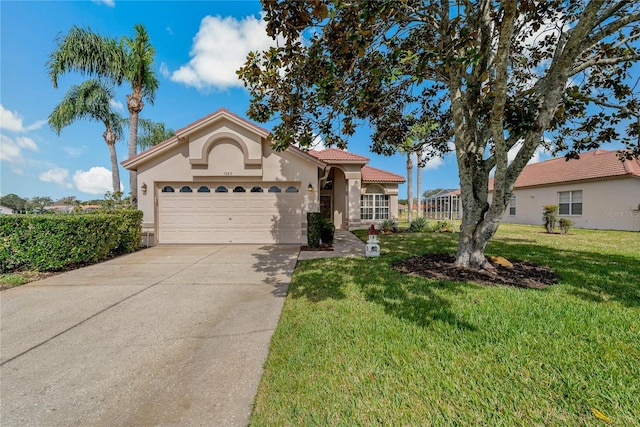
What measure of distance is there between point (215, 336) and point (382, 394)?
7.61 feet

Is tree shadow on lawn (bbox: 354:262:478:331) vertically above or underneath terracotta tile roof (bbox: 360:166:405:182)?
underneath

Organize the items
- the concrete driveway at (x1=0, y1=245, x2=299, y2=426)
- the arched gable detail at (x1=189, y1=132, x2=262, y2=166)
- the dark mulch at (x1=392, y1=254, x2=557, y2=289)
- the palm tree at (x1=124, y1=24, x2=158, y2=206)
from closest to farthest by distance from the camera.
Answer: the concrete driveway at (x1=0, y1=245, x2=299, y2=426) → the dark mulch at (x1=392, y1=254, x2=557, y2=289) → the arched gable detail at (x1=189, y1=132, x2=262, y2=166) → the palm tree at (x1=124, y1=24, x2=158, y2=206)

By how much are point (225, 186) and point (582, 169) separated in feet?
78.2

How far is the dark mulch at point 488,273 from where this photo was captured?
5.42m

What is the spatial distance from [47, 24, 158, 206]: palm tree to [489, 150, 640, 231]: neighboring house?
25.4 m

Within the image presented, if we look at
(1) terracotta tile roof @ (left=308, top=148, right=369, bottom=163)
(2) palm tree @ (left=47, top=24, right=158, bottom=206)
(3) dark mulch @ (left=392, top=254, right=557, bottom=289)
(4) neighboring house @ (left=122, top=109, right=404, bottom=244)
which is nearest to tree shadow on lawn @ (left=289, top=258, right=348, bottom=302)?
(3) dark mulch @ (left=392, top=254, right=557, bottom=289)

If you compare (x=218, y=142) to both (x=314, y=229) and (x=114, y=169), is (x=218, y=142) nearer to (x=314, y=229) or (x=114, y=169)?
(x=314, y=229)

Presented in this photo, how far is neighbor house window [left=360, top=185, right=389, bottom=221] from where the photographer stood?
19953 millimetres

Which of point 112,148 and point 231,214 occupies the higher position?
point 112,148

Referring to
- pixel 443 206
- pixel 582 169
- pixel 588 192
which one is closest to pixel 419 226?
pixel 588 192

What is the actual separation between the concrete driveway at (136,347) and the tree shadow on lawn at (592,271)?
5.64 metres

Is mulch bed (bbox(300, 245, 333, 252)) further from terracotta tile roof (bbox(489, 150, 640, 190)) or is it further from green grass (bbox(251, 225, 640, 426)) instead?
terracotta tile roof (bbox(489, 150, 640, 190))

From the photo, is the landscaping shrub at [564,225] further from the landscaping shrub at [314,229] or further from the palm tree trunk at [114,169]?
the palm tree trunk at [114,169]

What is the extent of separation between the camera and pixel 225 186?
36.9ft
